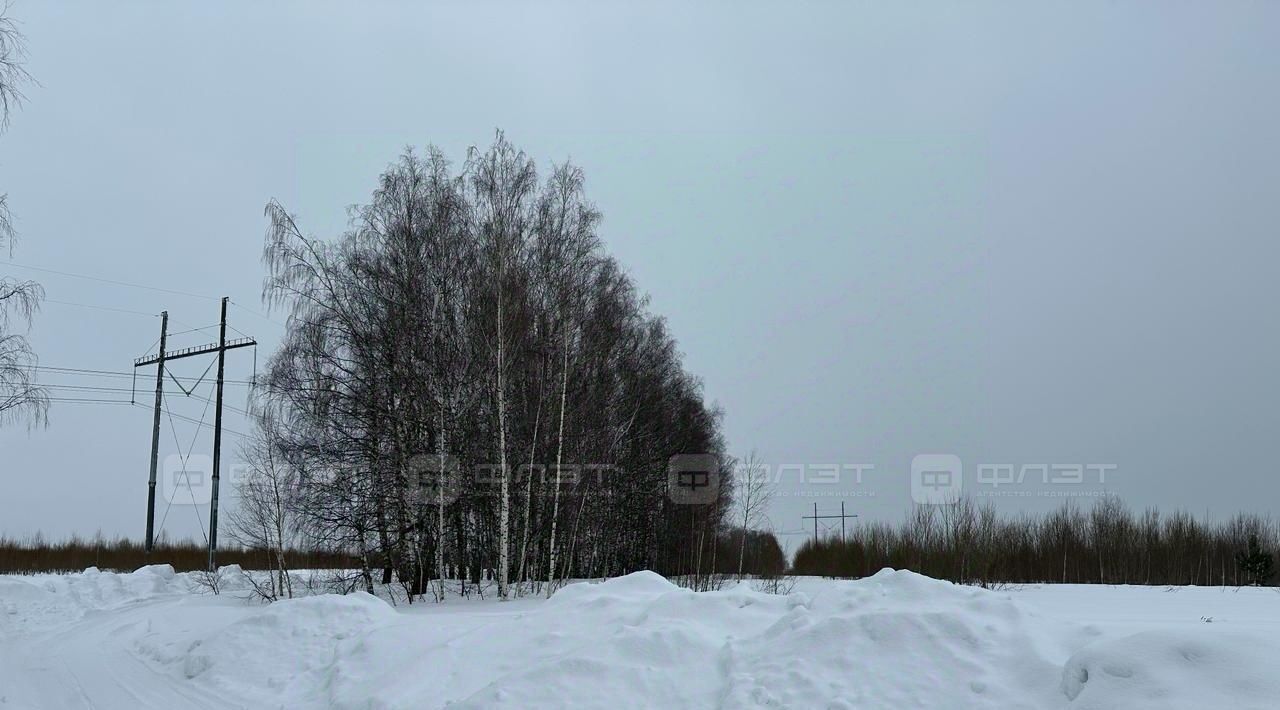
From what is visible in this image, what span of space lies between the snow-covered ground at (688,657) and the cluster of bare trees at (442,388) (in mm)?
6304

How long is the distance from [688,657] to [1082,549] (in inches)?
766

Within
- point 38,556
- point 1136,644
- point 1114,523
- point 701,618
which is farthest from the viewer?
point 38,556

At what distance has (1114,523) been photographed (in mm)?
23922

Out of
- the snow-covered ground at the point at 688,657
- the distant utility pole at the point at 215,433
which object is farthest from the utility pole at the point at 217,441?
the snow-covered ground at the point at 688,657

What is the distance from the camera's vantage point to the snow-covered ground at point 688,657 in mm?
6340

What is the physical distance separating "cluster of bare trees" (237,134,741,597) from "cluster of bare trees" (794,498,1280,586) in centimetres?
829

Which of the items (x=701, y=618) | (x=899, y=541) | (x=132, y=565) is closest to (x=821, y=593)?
(x=701, y=618)

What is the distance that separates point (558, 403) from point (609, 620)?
1187 centimetres

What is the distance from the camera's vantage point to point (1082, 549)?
23844mm

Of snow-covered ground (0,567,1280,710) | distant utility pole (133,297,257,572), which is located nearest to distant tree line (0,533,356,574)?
distant utility pole (133,297,257,572)

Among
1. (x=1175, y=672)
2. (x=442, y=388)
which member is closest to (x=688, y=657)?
(x=1175, y=672)

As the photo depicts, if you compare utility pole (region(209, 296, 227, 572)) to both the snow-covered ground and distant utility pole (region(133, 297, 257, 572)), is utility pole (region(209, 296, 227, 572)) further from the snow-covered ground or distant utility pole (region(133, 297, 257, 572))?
the snow-covered ground

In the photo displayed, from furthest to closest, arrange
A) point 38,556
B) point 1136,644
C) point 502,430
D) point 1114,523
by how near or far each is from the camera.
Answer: point 38,556 < point 1114,523 < point 502,430 < point 1136,644

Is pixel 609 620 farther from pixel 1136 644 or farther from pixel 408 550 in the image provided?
pixel 408 550
